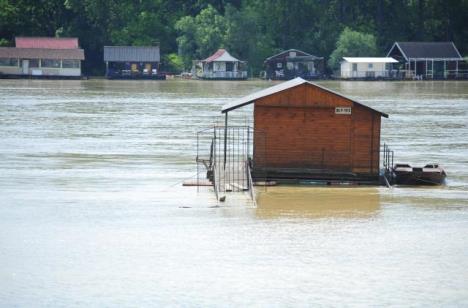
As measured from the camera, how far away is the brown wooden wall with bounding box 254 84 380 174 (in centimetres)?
3167

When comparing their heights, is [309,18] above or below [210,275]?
above

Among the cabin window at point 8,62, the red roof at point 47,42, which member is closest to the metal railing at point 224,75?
the red roof at point 47,42

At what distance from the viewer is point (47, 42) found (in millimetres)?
112375

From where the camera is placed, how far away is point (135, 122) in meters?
56.8

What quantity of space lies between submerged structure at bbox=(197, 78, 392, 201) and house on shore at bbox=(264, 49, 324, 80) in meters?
85.4

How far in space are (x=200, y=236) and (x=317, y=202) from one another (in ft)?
17.4

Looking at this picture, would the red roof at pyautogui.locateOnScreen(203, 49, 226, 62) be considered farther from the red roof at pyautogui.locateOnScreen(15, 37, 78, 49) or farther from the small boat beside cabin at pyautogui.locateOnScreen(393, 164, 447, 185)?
the small boat beside cabin at pyautogui.locateOnScreen(393, 164, 447, 185)

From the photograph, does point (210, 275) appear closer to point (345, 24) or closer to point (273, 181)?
point (273, 181)

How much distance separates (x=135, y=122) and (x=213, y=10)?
209ft

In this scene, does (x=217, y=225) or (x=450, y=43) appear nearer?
(x=217, y=225)

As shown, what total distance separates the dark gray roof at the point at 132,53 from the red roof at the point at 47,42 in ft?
13.1

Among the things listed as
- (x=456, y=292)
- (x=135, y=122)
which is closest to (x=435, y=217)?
(x=456, y=292)

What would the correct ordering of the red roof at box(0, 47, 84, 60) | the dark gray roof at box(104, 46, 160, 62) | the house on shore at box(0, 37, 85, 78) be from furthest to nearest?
the dark gray roof at box(104, 46, 160, 62) < the house on shore at box(0, 37, 85, 78) < the red roof at box(0, 47, 84, 60)

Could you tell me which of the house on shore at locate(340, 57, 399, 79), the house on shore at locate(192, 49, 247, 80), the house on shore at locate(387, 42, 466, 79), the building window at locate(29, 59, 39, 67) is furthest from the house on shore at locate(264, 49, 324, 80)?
the building window at locate(29, 59, 39, 67)
